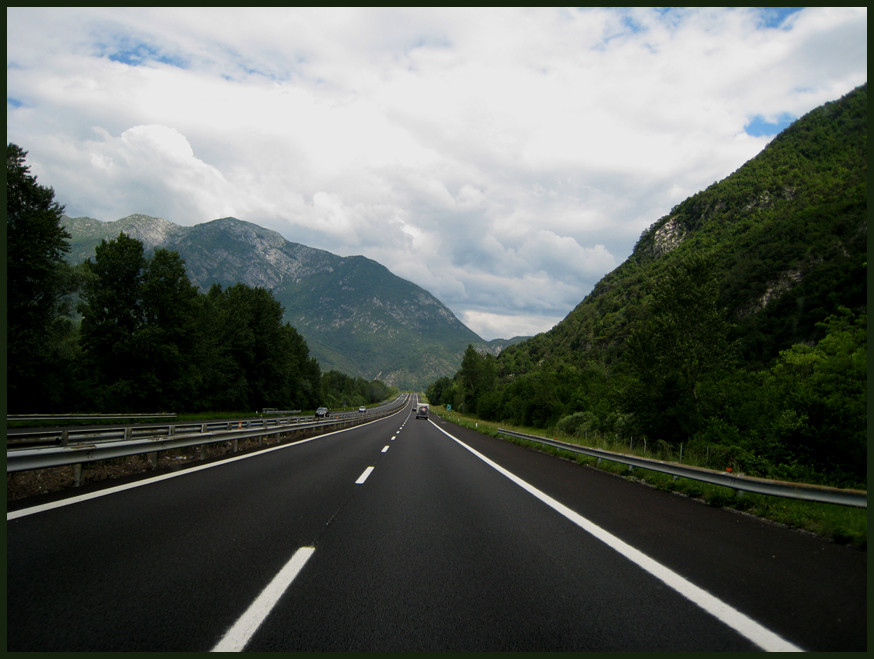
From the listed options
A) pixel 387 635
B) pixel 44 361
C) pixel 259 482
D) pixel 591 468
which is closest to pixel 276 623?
pixel 387 635

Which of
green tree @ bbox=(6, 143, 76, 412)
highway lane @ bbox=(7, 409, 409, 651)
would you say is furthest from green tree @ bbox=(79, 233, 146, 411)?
highway lane @ bbox=(7, 409, 409, 651)

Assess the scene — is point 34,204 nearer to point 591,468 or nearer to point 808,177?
point 591,468

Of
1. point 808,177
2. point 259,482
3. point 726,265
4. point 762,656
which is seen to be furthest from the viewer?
point 808,177

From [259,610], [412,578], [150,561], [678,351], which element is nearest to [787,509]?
[412,578]

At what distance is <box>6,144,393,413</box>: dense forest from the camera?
2748 centimetres

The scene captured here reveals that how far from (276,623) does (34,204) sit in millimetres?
37210

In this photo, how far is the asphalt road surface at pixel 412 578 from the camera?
9.60 ft

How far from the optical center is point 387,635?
9.71 ft

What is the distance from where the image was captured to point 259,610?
321cm

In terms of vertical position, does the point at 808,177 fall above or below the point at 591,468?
above

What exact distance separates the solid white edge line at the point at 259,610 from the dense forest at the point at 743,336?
1290 centimetres

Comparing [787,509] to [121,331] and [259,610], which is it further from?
[121,331]

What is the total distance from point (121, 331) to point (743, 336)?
A: 264 ft

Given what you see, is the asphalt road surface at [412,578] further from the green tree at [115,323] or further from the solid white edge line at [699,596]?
the green tree at [115,323]
